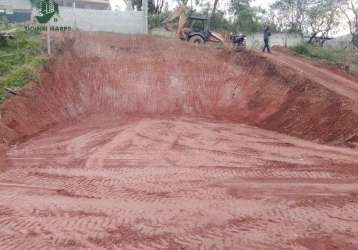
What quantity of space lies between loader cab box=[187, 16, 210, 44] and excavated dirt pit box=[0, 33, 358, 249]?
7.33 feet

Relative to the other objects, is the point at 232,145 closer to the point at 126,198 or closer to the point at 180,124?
the point at 180,124

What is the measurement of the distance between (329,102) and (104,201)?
9.11 meters

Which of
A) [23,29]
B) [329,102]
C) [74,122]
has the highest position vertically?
[23,29]

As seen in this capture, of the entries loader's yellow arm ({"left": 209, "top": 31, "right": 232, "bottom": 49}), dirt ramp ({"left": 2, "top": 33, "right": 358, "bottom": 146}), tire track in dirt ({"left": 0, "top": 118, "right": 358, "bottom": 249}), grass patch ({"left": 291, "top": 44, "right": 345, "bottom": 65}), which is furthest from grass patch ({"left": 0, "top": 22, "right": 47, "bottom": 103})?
grass patch ({"left": 291, "top": 44, "right": 345, "bottom": 65})

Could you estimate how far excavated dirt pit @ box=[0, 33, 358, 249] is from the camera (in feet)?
Result: 22.5

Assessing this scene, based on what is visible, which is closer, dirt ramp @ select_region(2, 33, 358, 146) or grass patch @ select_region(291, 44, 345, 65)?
dirt ramp @ select_region(2, 33, 358, 146)

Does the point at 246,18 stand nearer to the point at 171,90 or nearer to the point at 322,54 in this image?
the point at 322,54

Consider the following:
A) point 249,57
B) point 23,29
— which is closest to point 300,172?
point 249,57

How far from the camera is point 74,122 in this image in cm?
1595

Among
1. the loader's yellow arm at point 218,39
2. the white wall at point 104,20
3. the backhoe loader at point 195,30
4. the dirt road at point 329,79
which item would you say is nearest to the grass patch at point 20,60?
the white wall at point 104,20

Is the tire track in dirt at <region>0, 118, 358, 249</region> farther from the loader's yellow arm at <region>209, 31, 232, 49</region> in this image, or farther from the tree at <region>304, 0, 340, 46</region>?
the tree at <region>304, 0, 340, 46</region>

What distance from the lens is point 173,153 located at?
11.6 metres
